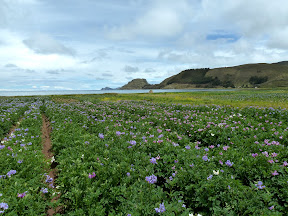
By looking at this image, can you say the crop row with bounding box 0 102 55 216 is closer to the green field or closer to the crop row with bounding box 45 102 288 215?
the green field

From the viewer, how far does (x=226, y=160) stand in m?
4.93

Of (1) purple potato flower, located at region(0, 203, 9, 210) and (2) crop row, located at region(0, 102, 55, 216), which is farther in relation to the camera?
(2) crop row, located at region(0, 102, 55, 216)

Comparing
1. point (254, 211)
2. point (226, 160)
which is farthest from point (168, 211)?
point (226, 160)

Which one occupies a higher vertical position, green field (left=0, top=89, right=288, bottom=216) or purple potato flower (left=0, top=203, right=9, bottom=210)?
purple potato flower (left=0, top=203, right=9, bottom=210)

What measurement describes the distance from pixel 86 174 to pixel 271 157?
530 centimetres

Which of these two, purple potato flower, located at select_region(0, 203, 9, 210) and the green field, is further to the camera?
the green field

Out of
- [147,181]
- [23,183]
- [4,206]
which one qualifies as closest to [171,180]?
[147,181]

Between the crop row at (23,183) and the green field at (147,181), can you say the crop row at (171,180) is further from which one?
the crop row at (23,183)

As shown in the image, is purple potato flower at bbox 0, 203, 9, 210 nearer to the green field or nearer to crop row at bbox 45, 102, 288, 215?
the green field

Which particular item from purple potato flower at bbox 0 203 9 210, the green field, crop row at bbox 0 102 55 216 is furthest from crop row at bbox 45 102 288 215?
purple potato flower at bbox 0 203 9 210

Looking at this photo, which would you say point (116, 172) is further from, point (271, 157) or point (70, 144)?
point (271, 157)

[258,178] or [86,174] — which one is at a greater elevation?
[86,174]

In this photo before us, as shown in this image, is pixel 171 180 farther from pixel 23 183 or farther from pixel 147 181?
pixel 23 183

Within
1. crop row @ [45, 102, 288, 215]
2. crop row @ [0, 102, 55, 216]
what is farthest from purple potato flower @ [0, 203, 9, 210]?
crop row @ [45, 102, 288, 215]
